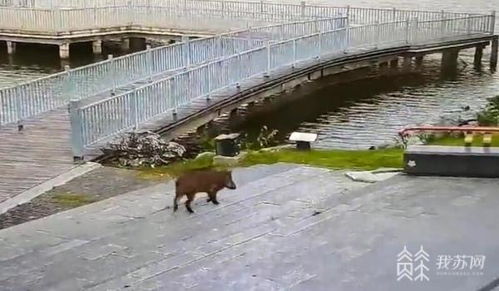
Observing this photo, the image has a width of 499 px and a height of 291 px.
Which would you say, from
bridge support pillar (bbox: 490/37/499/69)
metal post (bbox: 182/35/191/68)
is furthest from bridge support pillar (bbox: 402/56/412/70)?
metal post (bbox: 182/35/191/68)

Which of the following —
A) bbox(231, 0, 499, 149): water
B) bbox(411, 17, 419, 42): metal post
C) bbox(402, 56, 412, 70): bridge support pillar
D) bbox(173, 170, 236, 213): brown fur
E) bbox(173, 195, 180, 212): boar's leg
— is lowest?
bbox(231, 0, 499, 149): water

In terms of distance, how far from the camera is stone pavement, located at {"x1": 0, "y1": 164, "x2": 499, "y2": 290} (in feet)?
23.4

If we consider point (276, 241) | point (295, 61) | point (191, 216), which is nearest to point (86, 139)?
point (191, 216)

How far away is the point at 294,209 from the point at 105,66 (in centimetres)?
948

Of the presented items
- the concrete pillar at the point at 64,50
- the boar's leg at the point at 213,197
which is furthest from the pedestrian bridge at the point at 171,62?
the boar's leg at the point at 213,197

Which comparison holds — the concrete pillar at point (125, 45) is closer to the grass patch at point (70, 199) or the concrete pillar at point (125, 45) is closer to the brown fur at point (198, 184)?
the grass patch at point (70, 199)

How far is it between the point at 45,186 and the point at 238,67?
26.9 feet

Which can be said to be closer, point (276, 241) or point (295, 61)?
point (276, 241)

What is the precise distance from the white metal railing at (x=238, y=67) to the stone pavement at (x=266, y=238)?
9.22 ft

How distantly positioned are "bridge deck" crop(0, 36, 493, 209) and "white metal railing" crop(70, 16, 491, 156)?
0.81ft

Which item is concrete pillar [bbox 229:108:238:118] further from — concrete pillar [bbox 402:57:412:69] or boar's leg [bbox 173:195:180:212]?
concrete pillar [bbox 402:57:412:69]

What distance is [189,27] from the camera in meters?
30.1

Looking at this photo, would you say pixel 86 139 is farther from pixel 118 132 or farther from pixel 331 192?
pixel 331 192

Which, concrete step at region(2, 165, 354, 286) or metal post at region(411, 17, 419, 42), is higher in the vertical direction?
metal post at region(411, 17, 419, 42)
